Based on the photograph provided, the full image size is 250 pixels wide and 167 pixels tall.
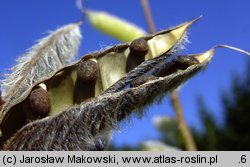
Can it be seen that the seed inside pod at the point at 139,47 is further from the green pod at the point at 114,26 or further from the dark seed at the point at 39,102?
the green pod at the point at 114,26

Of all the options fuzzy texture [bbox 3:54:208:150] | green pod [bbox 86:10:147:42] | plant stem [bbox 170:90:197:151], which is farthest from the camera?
green pod [bbox 86:10:147:42]

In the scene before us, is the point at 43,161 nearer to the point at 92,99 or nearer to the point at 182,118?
the point at 92,99

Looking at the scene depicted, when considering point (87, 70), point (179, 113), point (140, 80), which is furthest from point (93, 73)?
point (179, 113)

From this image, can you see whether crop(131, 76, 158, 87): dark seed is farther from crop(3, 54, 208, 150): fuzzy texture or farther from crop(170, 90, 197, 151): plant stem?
crop(170, 90, 197, 151): plant stem

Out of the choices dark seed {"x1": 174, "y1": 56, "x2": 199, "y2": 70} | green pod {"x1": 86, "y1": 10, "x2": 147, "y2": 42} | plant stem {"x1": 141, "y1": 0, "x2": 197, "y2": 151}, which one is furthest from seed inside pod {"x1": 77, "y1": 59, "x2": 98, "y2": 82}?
green pod {"x1": 86, "y1": 10, "x2": 147, "y2": 42}

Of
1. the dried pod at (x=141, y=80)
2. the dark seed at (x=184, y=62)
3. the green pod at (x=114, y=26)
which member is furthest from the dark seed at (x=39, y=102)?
the green pod at (x=114, y=26)

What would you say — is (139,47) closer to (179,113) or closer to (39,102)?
(39,102)
